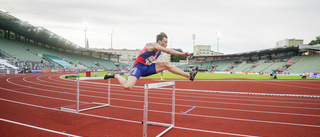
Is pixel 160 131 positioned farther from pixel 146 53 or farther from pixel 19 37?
pixel 19 37

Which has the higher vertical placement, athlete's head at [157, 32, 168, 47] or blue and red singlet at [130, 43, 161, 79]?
athlete's head at [157, 32, 168, 47]

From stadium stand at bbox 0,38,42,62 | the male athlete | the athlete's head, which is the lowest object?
the male athlete

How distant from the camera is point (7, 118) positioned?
5.31m

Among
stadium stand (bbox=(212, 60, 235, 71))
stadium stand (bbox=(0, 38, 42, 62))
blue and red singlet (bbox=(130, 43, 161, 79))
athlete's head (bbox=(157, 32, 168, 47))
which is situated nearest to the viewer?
athlete's head (bbox=(157, 32, 168, 47))

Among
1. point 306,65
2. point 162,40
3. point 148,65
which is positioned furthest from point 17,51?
point 306,65

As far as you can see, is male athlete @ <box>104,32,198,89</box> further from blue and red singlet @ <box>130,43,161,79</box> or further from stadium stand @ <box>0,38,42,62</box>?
stadium stand @ <box>0,38,42,62</box>

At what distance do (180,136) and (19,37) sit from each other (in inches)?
1875

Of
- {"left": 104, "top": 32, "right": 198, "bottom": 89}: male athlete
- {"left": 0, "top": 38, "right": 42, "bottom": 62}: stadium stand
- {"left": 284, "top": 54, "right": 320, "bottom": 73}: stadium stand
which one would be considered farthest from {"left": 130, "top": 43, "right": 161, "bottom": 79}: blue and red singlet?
{"left": 284, "top": 54, "right": 320, "bottom": 73}: stadium stand

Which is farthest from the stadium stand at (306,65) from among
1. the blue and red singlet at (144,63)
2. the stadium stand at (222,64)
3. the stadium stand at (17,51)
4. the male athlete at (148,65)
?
the stadium stand at (17,51)

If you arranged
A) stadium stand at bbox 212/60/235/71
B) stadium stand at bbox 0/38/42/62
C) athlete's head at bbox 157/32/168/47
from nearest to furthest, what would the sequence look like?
athlete's head at bbox 157/32/168/47, stadium stand at bbox 0/38/42/62, stadium stand at bbox 212/60/235/71

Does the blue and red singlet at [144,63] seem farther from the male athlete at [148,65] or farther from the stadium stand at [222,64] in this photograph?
the stadium stand at [222,64]

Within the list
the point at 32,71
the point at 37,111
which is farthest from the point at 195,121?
the point at 32,71

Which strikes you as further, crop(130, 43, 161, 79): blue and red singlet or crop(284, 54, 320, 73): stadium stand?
crop(284, 54, 320, 73): stadium stand

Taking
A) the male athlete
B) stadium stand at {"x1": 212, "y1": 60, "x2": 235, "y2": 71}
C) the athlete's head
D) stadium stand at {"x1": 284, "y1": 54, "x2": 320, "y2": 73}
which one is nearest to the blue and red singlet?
the male athlete
